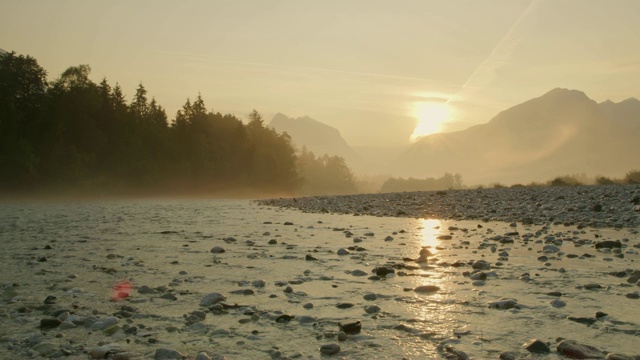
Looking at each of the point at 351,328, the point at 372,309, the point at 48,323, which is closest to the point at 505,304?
the point at 372,309

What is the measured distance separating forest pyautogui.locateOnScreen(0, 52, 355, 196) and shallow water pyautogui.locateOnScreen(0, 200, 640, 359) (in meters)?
46.0

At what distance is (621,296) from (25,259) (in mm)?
10229

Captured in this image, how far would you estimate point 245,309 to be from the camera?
602 cm

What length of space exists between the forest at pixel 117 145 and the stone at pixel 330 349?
5441 centimetres

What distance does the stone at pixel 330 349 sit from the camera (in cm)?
449

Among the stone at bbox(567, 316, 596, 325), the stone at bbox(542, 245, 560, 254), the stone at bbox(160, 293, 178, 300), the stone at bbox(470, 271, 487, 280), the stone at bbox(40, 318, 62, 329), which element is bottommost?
the stone at bbox(40, 318, 62, 329)

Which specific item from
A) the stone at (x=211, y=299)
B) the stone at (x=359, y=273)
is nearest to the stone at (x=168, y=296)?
the stone at (x=211, y=299)

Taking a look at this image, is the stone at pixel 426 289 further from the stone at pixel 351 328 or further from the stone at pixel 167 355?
the stone at pixel 167 355

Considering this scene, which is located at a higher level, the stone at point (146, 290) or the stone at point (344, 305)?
the stone at point (344, 305)

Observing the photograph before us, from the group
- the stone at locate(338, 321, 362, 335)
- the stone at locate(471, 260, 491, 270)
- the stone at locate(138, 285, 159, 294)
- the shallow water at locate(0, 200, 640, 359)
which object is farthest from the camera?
the stone at locate(471, 260, 491, 270)

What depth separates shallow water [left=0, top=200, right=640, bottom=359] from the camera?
15.6ft

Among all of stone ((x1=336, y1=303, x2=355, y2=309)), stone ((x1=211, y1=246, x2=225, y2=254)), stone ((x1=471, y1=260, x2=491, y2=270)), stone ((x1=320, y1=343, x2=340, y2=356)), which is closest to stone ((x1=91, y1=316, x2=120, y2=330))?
stone ((x1=320, y1=343, x2=340, y2=356))

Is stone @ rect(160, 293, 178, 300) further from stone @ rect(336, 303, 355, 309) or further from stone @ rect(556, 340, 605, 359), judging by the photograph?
stone @ rect(556, 340, 605, 359)

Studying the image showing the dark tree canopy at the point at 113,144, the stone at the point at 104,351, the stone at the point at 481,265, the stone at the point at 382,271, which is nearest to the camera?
the stone at the point at 104,351
